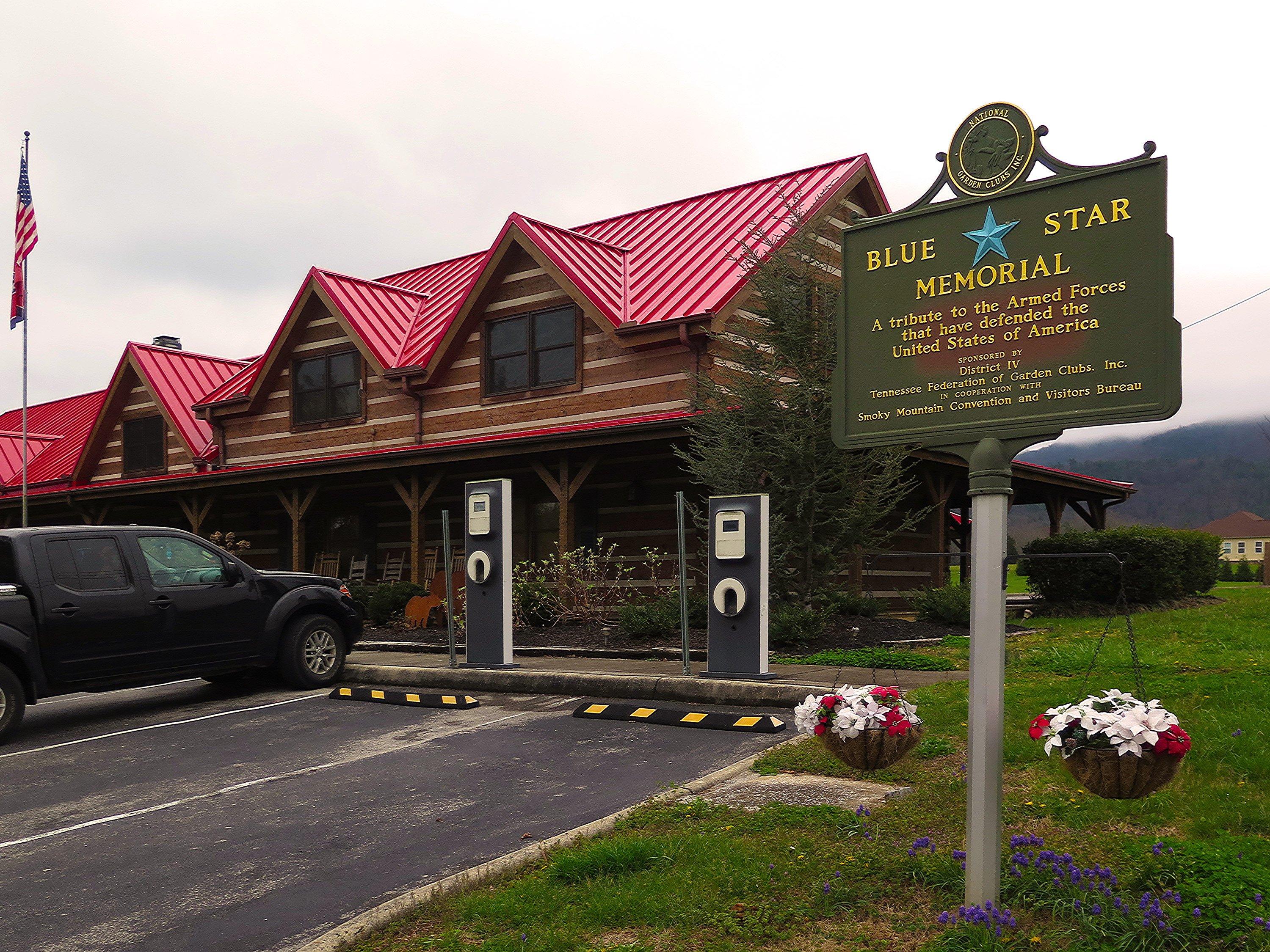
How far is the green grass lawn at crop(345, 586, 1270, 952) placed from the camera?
4016 mm

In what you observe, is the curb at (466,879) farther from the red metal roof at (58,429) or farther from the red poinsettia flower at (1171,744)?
the red metal roof at (58,429)

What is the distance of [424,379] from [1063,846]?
17787mm

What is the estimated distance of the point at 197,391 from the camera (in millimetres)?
28828

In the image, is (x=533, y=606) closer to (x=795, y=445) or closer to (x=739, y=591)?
(x=795, y=445)

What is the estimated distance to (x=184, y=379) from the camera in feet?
94.9

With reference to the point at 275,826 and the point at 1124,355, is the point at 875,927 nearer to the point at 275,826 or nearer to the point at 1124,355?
the point at 1124,355

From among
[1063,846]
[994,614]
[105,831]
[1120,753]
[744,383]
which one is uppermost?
[744,383]

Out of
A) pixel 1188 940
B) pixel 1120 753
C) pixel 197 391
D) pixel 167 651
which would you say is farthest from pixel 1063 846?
pixel 197 391

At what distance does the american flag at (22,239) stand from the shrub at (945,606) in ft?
72.1

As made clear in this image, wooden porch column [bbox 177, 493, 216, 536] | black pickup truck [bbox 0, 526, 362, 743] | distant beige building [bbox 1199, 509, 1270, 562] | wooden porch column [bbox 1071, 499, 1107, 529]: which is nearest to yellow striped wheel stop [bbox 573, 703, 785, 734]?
black pickup truck [bbox 0, 526, 362, 743]

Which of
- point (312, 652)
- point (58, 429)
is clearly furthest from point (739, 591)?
point (58, 429)

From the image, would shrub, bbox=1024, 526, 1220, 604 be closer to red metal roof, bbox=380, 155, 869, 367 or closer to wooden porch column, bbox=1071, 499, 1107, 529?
red metal roof, bbox=380, 155, 869, 367

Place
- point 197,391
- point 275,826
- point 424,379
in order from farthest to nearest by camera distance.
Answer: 1. point 197,391
2. point 424,379
3. point 275,826

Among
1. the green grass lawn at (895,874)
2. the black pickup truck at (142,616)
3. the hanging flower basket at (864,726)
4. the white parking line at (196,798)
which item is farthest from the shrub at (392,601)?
the hanging flower basket at (864,726)
